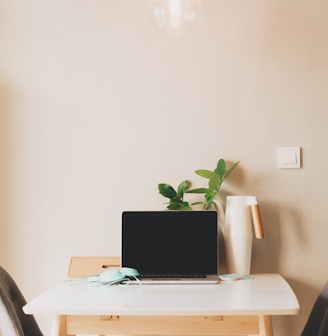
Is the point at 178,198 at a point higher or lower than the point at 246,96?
lower

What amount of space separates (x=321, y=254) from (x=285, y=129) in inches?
19.5

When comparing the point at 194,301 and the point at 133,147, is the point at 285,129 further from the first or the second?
the point at 194,301

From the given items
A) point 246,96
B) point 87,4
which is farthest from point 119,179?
point 87,4

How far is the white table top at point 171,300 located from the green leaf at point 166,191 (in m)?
0.35

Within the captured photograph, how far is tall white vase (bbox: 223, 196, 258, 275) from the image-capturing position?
5.80ft

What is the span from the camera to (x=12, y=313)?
1.34 metres

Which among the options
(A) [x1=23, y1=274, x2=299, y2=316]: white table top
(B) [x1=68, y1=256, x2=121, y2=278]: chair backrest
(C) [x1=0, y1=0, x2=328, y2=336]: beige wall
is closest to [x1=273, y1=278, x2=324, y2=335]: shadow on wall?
(C) [x1=0, y1=0, x2=328, y2=336]: beige wall

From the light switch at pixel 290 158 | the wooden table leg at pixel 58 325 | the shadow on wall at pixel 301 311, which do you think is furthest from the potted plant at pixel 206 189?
the wooden table leg at pixel 58 325

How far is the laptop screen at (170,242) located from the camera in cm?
172

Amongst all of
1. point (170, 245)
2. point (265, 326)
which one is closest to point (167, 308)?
point (265, 326)

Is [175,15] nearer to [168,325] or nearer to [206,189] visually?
[206,189]

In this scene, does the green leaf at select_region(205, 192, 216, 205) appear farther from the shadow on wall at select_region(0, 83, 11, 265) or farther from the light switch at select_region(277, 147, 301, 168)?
the shadow on wall at select_region(0, 83, 11, 265)

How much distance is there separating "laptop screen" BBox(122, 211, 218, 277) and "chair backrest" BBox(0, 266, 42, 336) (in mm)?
365

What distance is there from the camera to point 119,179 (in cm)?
194
